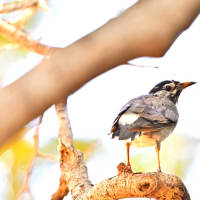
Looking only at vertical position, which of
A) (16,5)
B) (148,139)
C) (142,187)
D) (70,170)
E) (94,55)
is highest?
(16,5)

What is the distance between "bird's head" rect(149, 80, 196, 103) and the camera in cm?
589

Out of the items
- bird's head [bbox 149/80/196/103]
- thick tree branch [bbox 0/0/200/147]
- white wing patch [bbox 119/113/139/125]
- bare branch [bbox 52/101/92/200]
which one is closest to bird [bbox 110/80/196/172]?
white wing patch [bbox 119/113/139/125]

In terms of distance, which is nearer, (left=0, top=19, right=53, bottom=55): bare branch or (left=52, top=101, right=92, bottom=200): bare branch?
(left=52, top=101, right=92, bottom=200): bare branch

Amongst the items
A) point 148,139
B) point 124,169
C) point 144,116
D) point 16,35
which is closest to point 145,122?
point 144,116

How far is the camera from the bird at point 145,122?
4.06 metres

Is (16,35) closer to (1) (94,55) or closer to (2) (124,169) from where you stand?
(2) (124,169)

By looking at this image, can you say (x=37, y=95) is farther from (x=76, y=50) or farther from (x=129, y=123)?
(x=129, y=123)

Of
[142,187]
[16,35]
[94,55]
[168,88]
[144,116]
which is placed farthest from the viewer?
[168,88]

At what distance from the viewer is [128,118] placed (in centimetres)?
430

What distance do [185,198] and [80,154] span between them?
1.25 m

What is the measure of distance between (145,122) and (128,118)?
0.59ft

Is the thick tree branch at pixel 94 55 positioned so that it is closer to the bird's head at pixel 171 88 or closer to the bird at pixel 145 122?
the bird at pixel 145 122

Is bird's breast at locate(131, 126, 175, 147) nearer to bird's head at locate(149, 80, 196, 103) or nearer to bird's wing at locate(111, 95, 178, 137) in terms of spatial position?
bird's wing at locate(111, 95, 178, 137)

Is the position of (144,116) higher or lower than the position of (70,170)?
higher
